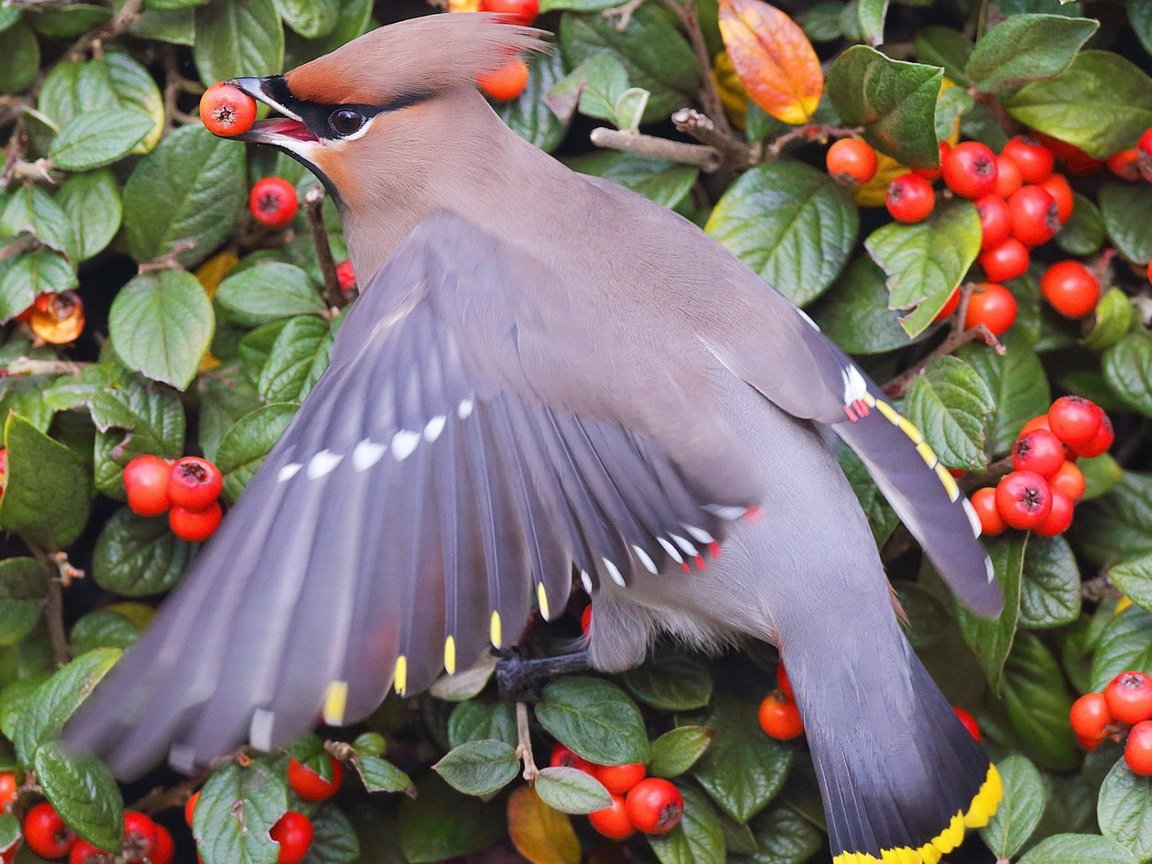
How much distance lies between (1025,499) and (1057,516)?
90 millimetres

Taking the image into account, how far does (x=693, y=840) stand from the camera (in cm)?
240

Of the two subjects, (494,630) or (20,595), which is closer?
(494,630)

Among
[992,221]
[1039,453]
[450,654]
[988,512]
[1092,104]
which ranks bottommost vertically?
[988,512]

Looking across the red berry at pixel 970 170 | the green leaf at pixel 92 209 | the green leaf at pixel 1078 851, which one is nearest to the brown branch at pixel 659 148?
the red berry at pixel 970 170

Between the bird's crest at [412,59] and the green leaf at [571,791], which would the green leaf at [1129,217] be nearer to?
the bird's crest at [412,59]

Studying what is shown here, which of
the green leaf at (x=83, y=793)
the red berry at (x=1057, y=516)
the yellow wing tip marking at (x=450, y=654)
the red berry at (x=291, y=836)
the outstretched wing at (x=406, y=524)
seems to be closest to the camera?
the outstretched wing at (x=406, y=524)

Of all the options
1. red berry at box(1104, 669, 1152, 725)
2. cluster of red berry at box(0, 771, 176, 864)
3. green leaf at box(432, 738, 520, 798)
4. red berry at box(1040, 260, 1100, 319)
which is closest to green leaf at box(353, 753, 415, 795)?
green leaf at box(432, 738, 520, 798)

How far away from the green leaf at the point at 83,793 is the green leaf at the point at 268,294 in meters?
0.82

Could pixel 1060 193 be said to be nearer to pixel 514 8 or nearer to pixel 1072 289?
pixel 1072 289

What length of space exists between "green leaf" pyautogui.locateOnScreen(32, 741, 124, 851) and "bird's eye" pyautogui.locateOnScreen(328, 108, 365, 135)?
3.66 ft

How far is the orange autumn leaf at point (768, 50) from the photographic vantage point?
2.57 m

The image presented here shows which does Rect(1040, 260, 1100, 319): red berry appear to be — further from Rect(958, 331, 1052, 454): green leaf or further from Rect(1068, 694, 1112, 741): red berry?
Rect(1068, 694, 1112, 741): red berry

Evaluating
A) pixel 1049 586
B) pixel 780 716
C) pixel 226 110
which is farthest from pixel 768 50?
pixel 780 716

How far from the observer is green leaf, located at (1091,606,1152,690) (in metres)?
2.43
